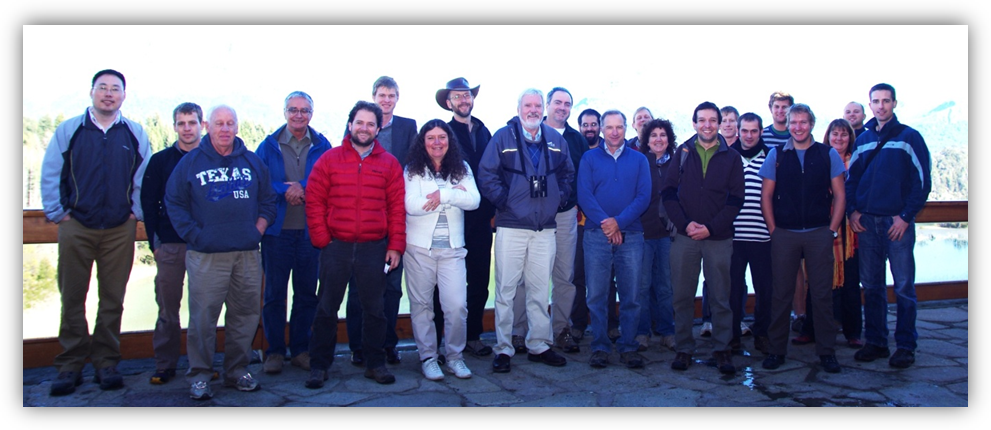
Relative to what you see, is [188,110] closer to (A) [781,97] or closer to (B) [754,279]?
(B) [754,279]

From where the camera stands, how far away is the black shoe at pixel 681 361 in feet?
14.3

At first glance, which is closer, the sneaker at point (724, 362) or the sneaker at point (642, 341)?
the sneaker at point (724, 362)

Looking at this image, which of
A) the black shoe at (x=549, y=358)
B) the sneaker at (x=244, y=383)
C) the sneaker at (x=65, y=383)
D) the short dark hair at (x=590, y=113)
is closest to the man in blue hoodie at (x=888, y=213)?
the short dark hair at (x=590, y=113)

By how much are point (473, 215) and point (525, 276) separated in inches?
22.4

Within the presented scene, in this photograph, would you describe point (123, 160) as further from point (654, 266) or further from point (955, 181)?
point (955, 181)

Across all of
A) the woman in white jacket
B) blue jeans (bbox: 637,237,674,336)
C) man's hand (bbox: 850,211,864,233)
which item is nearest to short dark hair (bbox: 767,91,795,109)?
man's hand (bbox: 850,211,864,233)

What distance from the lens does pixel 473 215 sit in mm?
4555

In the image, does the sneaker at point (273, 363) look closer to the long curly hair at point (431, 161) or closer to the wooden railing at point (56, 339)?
the wooden railing at point (56, 339)

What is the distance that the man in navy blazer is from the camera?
444 cm

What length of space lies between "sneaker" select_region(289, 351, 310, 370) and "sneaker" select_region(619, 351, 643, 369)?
2.19 meters

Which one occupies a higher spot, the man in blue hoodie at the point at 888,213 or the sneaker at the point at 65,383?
A: the man in blue hoodie at the point at 888,213

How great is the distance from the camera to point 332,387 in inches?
158

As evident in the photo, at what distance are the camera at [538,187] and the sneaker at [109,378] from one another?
Result: 2.85 m

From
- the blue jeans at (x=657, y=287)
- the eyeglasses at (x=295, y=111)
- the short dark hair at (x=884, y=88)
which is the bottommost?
the blue jeans at (x=657, y=287)
